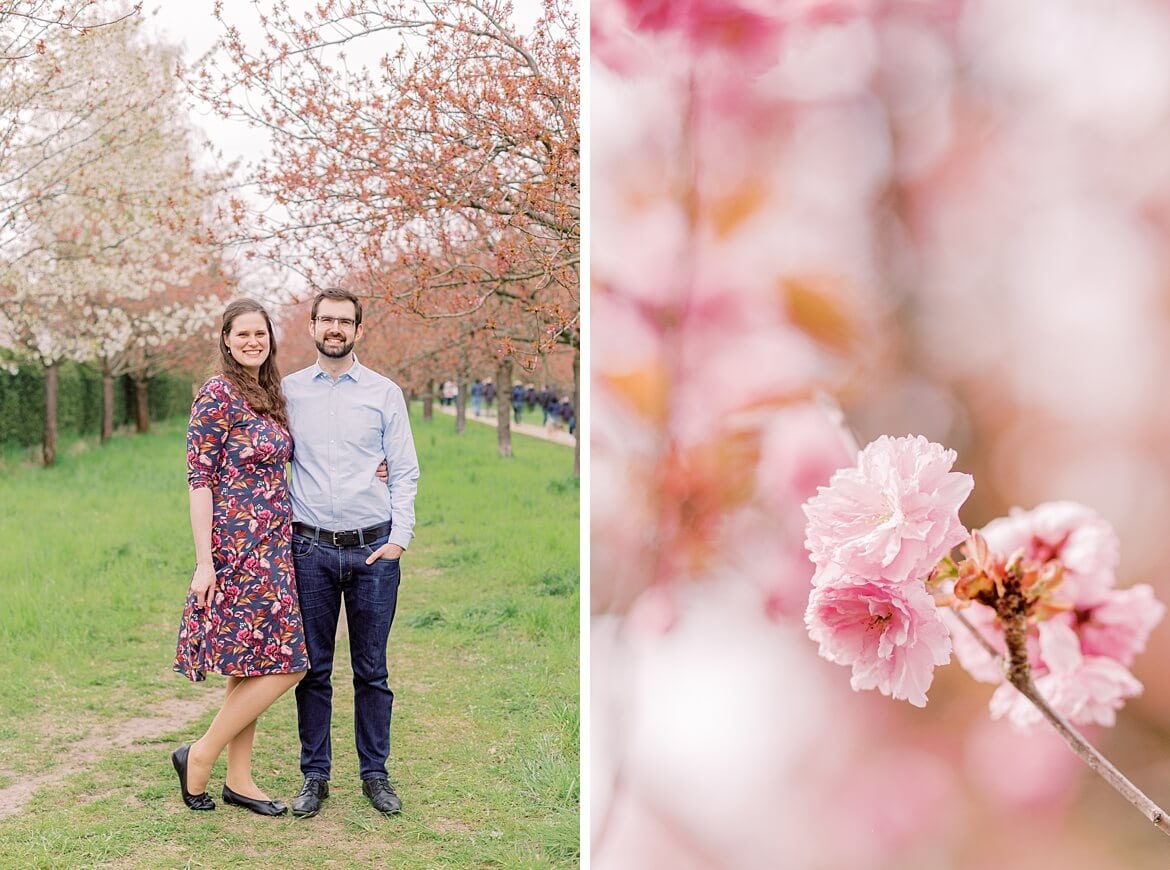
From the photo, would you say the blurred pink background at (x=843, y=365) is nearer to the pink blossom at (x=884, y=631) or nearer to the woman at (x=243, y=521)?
the pink blossom at (x=884, y=631)

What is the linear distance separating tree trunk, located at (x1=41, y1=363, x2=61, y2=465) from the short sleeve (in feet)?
21.0

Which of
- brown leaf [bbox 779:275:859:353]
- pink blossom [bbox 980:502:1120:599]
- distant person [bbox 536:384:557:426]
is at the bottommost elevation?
distant person [bbox 536:384:557:426]

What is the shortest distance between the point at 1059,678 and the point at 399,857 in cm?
137

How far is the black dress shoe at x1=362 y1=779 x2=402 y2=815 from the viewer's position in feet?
6.93

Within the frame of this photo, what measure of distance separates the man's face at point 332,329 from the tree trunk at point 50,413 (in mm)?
6413

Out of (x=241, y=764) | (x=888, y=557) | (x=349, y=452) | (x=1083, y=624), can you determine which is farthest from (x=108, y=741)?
(x=1083, y=624)

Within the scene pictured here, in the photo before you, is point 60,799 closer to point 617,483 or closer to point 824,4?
point 617,483

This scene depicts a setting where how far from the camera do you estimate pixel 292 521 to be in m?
1.98

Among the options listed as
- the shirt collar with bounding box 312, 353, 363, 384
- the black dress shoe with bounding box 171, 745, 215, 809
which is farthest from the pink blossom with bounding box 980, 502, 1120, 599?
the black dress shoe with bounding box 171, 745, 215, 809

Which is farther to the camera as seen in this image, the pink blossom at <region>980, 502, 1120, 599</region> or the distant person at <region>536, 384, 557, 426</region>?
the distant person at <region>536, 384, 557, 426</region>

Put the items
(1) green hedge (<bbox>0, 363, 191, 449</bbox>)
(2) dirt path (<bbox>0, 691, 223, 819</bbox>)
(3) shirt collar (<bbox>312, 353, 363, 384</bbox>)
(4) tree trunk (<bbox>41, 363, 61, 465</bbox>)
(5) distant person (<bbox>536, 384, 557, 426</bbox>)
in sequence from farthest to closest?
1. (5) distant person (<bbox>536, 384, 557, 426</bbox>)
2. (1) green hedge (<bbox>0, 363, 191, 449</bbox>)
3. (4) tree trunk (<bbox>41, 363, 61, 465</bbox>)
4. (2) dirt path (<bbox>0, 691, 223, 819</bbox>)
5. (3) shirt collar (<bbox>312, 353, 363, 384</bbox>)

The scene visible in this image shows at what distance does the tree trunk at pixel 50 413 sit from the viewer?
767 cm

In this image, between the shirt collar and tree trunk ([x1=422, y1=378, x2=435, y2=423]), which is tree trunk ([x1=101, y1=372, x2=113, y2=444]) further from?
the shirt collar

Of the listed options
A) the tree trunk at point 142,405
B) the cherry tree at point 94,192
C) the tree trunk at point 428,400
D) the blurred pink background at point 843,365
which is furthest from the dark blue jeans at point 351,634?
the tree trunk at point 142,405
